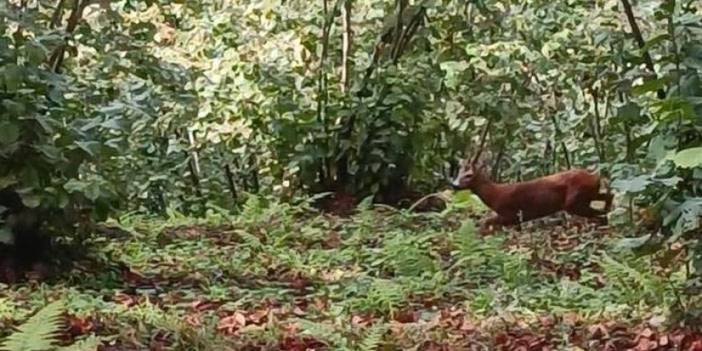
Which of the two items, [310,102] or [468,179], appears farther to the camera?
[310,102]

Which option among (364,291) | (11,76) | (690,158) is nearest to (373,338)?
(690,158)

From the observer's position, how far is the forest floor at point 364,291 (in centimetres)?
455

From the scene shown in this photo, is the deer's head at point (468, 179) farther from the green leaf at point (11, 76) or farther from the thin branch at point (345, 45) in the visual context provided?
the green leaf at point (11, 76)

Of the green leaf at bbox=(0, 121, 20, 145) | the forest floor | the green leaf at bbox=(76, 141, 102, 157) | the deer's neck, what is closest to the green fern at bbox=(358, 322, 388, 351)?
the forest floor

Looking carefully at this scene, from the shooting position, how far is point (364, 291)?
5832mm

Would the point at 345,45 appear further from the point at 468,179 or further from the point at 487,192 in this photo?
the point at 487,192

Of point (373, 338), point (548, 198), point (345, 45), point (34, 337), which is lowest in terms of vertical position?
point (548, 198)

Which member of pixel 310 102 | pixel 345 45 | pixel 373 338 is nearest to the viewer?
pixel 373 338

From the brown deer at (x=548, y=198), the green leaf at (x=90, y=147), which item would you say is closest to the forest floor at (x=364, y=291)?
the brown deer at (x=548, y=198)

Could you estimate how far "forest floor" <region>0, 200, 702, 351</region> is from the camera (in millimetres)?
4547

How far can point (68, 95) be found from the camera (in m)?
6.80

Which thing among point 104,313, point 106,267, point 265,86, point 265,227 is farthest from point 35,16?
point 265,86

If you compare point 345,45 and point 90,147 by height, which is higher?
point 345,45

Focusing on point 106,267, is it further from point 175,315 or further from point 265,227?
point 265,227
